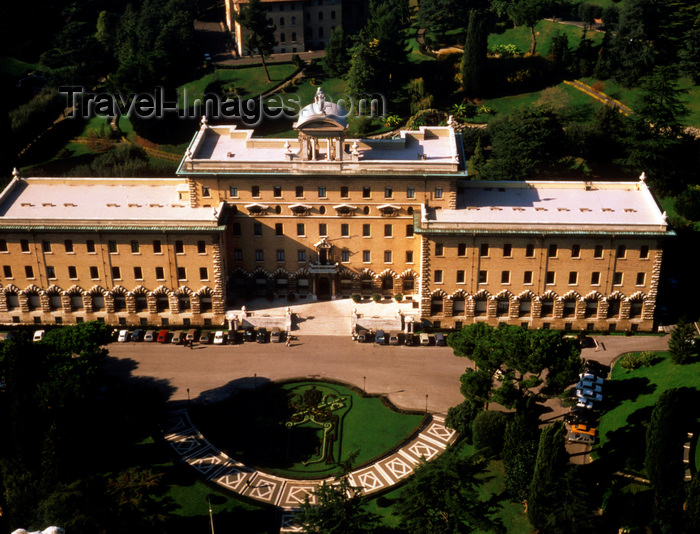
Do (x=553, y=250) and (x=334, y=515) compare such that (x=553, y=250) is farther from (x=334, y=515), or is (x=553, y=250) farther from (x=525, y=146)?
(x=334, y=515)

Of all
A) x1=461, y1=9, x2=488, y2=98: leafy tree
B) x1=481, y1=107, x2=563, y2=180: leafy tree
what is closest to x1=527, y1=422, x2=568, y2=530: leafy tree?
x1=481, y1=107, x2=563, y2=180: leafy tree

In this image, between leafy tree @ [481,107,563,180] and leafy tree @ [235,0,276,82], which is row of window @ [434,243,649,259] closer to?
leafy tree @ [481,107,563,180]

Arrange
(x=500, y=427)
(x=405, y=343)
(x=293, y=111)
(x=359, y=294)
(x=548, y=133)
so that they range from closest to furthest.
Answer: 1. (x=500, y=427)
2. (x=405, y=343)
3. (x=359, y=294)
4. (x=548, y=133)
5. (x=293, y=111)

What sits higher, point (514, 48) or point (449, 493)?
point (514, 48)

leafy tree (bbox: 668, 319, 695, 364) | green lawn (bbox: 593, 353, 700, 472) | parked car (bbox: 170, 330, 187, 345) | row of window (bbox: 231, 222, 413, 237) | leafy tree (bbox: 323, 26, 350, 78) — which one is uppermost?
leafy tree (bbox: 323, 26, 350, 78)

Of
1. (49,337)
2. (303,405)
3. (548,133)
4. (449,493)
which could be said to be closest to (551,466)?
(449,493)

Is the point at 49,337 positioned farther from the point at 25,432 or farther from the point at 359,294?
the point at 359,294
